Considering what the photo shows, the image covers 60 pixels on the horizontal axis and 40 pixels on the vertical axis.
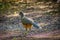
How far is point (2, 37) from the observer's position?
13.0 ft

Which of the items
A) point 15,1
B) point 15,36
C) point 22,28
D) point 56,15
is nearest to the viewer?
point 15,36

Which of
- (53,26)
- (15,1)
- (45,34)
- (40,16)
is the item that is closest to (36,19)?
(40,16)

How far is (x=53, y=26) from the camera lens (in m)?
4.35

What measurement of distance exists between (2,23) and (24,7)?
1.26 meters

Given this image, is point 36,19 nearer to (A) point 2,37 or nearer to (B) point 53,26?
(B) point 53,26

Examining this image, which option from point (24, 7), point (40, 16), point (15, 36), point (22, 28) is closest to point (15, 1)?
point (24, 7)

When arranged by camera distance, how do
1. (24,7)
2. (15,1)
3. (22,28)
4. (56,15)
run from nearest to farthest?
1. (22,28)
2. (56,15)
3. (24,7)
4. (15,1)

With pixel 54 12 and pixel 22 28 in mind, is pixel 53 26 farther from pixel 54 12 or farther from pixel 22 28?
pixel 54 12

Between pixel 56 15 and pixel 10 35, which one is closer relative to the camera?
pixel 10 35

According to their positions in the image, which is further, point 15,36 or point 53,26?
point 53,26

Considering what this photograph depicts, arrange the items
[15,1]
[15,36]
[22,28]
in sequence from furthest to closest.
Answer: [15,1] < [22,28] < [15,36]

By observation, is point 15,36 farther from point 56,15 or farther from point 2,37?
point 56,15

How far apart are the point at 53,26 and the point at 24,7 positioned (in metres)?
1.67

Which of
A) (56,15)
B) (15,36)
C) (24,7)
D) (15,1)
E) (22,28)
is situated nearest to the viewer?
(15,36)
